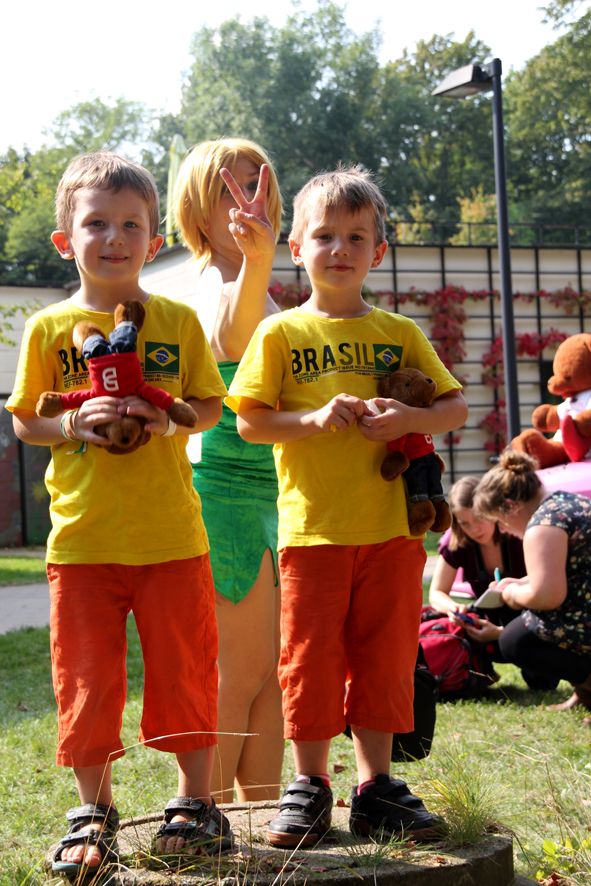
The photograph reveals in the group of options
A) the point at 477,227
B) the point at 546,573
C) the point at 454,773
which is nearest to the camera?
the point at 454,773

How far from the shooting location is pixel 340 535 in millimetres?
2627

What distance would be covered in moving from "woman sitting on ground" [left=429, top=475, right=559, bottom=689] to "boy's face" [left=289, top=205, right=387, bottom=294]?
299cm

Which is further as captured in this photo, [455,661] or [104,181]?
[455,661]

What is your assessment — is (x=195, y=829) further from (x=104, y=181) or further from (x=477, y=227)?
(x=477, y=227)

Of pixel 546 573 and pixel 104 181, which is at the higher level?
pixel 104 181

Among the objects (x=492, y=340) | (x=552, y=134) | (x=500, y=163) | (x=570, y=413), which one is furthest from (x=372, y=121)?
(x=570, y=413)

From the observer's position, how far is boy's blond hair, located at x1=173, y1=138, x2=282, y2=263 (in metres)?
3.12

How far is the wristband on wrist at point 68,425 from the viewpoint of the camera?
2400mm

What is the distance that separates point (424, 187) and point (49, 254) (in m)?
18.0

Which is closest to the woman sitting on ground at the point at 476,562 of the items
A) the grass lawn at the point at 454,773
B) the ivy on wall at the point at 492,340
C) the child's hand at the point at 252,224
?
the grass lawn at the point at 454,773

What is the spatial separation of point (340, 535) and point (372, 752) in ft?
1.78

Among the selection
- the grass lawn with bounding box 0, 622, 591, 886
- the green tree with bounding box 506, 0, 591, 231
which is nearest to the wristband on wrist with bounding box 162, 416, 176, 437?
the grass lawn with bounding box 0, 622, 591, 886

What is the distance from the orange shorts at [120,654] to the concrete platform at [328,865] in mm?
250

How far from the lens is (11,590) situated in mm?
11070
